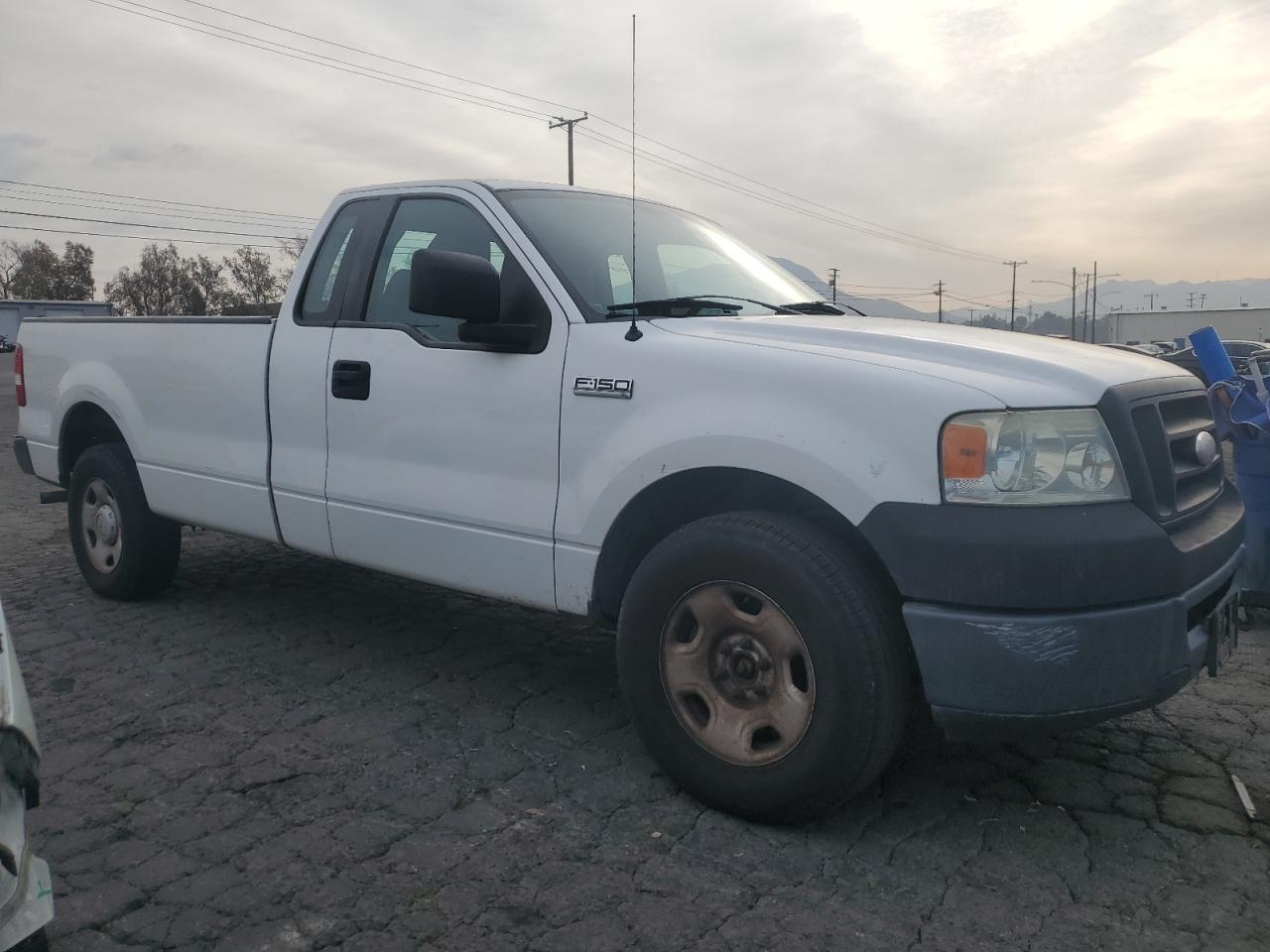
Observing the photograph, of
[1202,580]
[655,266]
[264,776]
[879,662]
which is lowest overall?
[264,776]

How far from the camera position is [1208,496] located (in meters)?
3.10

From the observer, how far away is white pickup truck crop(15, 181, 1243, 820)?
259 centimetres

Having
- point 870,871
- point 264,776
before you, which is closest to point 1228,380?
point 870,871

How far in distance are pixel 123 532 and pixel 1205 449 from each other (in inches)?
188

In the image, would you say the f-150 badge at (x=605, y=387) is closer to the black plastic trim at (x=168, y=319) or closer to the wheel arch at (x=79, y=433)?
the black plastic trim at (x=168, y=319)

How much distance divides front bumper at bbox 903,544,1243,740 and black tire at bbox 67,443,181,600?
4.06 m

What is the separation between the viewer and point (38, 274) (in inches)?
3546

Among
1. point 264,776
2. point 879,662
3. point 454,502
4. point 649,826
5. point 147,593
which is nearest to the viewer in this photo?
point 879,662

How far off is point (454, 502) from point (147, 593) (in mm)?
2630

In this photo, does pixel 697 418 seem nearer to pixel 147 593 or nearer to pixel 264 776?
pixel 264 776

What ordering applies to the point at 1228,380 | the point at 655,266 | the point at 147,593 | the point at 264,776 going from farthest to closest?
1. the point at 147,593
2. the point at 1228,380
3. the point at 655,266
4. the point at 264,776

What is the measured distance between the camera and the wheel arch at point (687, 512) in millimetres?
2928

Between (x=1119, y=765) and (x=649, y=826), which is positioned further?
(x=1119, y=765)

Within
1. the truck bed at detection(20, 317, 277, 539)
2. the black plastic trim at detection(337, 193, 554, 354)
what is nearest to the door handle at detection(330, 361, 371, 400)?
the black plastic trim at detection(337, 193, 554, 354)
